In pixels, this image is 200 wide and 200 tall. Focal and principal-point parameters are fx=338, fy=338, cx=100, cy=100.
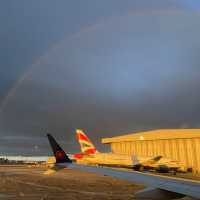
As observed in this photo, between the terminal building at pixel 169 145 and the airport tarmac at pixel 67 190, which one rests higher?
the terminal building at pixel 169 145

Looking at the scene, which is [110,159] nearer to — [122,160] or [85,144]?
[122,160]

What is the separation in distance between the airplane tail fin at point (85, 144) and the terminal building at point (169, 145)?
29.9 ft

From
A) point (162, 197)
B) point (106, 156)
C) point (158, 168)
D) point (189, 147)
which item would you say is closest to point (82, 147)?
point (106, 156)

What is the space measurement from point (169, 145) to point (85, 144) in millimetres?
16013

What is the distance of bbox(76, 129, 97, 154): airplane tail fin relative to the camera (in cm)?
6416

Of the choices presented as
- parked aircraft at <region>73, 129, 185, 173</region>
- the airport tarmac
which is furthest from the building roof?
the airport tarmac

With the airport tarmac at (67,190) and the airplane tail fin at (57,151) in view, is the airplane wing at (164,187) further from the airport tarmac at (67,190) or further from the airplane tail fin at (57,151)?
the airport tarmac at (67,190)

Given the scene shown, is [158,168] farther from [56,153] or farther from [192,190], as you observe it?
[192,190]

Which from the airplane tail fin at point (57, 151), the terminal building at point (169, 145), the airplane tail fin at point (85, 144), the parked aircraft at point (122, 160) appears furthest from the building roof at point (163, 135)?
the airplane tail fin at point (57, 151)

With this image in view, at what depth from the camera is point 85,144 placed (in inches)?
2581

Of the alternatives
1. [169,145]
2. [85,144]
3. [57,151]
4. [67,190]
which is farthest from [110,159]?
[57,151]

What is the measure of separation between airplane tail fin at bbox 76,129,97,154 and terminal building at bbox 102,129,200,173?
359 inches

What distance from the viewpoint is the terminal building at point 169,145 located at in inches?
2194

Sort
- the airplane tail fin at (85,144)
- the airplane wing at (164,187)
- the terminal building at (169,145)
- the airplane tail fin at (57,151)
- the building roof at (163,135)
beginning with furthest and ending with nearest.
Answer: the airplane tail fin at (85,144) < the building roof at (163,135) < the terminal building at (169,145) < the airplane tail fin at (57,151) < the airplane wing at (164,187)
